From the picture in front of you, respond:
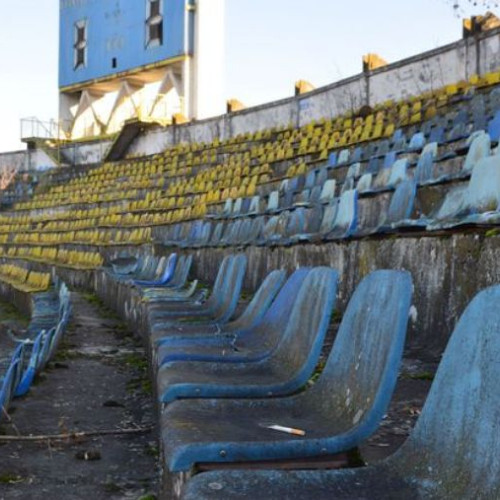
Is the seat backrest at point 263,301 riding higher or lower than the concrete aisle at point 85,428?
higher

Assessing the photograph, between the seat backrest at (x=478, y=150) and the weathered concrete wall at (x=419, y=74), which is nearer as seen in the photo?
the seat backrest at (x=478, y=150)

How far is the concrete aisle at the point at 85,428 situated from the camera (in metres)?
2.24

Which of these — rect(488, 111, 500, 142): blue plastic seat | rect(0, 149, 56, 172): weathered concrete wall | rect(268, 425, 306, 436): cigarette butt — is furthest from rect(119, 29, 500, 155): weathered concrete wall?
rect(268, 425, 306, 436): cigarette butt

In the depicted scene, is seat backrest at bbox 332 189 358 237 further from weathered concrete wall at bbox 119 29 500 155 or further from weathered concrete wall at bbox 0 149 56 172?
weathered concrete wall at bbox 0 149 56 172

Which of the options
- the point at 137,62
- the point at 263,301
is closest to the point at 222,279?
the point at 263,301

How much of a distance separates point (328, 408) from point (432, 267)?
1474mm

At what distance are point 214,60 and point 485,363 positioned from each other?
67.4 feet

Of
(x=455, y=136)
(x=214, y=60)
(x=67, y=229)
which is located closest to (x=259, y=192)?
(x=455, y=136)

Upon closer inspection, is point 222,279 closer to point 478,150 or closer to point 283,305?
point 283,305

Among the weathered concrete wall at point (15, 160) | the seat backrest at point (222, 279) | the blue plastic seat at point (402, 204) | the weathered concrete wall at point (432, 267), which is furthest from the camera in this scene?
the weathered concrete wall at point (15, 160)

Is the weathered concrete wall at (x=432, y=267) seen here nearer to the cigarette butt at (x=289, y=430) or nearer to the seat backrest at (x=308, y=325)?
the seat backrest at (x=308, y=325)

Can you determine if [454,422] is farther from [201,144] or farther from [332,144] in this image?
[201,144]

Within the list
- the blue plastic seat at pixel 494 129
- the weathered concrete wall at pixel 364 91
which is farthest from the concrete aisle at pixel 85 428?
the weathered concrete wall at pixel 364 91

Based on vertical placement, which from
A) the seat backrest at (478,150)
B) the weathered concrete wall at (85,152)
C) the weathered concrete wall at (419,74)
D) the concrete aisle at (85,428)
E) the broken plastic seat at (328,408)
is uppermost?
the weathered concrete wall at (85,152)
